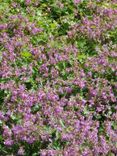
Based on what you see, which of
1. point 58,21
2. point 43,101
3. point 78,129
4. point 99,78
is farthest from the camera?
point 58,21

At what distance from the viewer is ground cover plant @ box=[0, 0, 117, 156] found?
13.1 ft

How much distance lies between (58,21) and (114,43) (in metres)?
0.84

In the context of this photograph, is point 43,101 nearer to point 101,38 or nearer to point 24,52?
point 24,52

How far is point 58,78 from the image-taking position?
4.69 m

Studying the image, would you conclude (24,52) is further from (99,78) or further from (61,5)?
(61,5)

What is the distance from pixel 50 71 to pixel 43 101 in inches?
20.6

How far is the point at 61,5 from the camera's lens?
5875 millimetres

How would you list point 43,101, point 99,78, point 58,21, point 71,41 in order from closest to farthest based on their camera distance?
1. point 43,101
2. point 99,78
3. point 71,41
4. point 58,21

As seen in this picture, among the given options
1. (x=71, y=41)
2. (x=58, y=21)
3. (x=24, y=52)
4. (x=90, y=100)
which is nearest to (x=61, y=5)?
(x=58, y=21)

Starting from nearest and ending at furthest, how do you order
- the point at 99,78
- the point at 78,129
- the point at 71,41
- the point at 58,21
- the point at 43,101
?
the point at 78,129
the point at 43,101
the point at 99,78
the point at 71,41
the point at 58,21

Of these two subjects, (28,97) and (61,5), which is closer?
(28,97)

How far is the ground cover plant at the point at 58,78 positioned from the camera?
13.1ft

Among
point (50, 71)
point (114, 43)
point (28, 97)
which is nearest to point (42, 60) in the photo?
point (50, 71)

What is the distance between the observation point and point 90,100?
4492 millimetres
